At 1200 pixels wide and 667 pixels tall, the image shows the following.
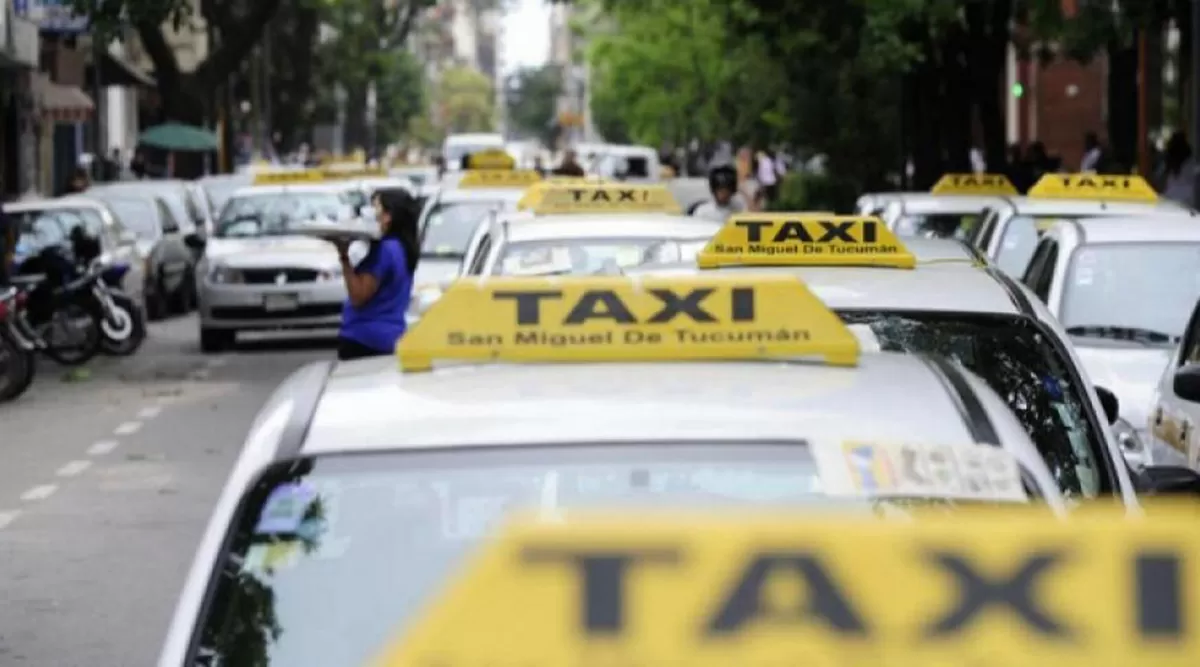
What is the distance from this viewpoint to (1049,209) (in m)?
16.6

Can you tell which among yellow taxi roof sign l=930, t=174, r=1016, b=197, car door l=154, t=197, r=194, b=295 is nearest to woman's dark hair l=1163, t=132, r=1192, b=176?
A: yellow taxi roof sign l=930, t=174, r=1016, b=197

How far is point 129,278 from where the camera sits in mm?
26969

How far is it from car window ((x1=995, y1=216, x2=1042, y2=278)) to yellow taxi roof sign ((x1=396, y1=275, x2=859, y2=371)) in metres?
12.0

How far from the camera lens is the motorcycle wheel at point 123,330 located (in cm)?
2528

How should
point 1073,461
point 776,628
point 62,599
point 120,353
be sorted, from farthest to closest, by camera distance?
1. point 120,353
2. point 62,599
3. point 1073,461
4. point 776,628

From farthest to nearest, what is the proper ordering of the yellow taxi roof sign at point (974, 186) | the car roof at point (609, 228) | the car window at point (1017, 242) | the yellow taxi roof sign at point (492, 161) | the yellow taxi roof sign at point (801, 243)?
the yellow taxi roof sign at point (492, 161) < the yellow taxi roof sign at point (974, 186) < the car window at point (1017, 242) < the car roof at point (609, 228) < the yellow taxi roof sign at point (801, 243)

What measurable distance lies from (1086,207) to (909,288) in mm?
8378

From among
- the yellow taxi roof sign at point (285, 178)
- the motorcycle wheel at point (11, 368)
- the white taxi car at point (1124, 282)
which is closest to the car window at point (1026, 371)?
the white taxi car at point (1124, 282)

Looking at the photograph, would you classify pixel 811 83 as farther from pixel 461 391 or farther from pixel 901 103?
pixel 461 391

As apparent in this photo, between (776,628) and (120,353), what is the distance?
76.7 ft

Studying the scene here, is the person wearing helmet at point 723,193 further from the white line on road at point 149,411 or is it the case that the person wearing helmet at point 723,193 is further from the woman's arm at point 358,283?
the woman's arm at point 358,283

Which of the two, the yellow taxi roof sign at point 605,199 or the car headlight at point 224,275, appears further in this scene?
the car headlight at point 224,275

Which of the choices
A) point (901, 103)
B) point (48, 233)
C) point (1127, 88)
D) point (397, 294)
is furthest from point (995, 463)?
point (901, 103)

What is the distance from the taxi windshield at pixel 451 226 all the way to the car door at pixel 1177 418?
10.8 m
